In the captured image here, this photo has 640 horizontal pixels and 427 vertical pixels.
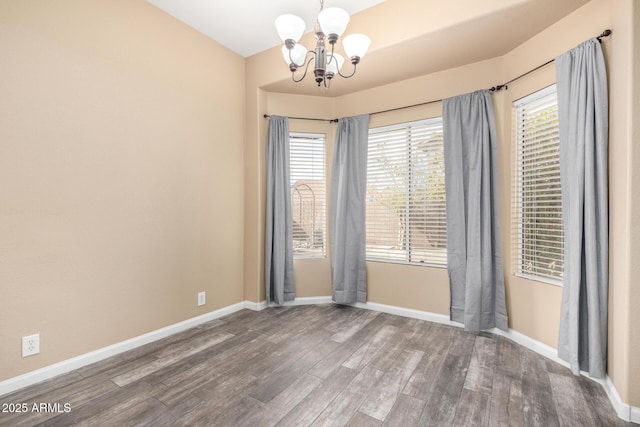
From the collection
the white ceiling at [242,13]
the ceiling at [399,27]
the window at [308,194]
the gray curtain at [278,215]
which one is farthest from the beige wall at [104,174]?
the window at [308,194]

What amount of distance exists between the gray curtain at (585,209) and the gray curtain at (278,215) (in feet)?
8.72

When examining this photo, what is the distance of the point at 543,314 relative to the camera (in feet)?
8.39

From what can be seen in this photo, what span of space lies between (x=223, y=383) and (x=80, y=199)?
1720 mm

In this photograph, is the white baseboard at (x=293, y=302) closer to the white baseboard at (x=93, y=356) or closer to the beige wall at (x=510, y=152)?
the beige wall at (x=510, y=152)

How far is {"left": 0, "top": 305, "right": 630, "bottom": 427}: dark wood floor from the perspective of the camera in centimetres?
175

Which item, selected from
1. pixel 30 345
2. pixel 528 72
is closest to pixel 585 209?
pixel 528 72

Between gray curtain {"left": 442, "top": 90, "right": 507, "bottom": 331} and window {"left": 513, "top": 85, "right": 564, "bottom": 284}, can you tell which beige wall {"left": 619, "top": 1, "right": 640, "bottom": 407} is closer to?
window {"left": 513, "top": 85, "right": 564, "bottom": 284}

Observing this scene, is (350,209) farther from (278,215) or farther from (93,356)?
(93,356)

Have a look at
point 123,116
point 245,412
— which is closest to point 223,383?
point 245,412

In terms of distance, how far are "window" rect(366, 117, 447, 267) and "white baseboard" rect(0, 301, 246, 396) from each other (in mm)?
2138

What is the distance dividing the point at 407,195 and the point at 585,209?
1641 mm

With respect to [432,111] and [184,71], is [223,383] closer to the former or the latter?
[184,71]

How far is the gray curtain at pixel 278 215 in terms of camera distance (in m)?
3.67

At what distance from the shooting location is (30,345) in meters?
2.06
